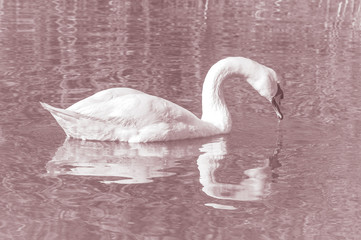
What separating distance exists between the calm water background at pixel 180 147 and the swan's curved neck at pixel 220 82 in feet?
1.03

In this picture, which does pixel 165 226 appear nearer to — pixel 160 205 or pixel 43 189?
pixel 160 205

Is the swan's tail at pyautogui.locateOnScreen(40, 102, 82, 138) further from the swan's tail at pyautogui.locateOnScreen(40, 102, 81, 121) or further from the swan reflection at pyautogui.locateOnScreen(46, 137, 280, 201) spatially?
the swan reflection at pyautogui.locateOnScreen(46, 137, 280, 201)

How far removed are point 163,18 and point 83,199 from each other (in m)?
11.3

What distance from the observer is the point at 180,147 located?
31.3ft

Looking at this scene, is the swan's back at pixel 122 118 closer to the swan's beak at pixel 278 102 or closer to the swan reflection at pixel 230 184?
the swan reflection at pixel 230 184

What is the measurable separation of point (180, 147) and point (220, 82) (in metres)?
1.14

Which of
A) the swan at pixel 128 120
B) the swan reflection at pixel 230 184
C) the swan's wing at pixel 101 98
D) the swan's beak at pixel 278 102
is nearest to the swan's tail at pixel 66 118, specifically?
the swan at pixel 128 120

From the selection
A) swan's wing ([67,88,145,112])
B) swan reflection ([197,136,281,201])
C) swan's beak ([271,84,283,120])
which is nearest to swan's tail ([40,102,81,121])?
swan's wing ([67,88,145,112])

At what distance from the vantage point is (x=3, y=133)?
377 inches

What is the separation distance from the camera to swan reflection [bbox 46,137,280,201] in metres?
8.17

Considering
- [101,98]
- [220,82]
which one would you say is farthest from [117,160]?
[220,82]

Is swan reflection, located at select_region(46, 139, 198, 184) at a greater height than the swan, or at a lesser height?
lesser

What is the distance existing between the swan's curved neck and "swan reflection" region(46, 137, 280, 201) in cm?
38

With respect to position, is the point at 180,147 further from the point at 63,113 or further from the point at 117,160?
the point at 63,113
